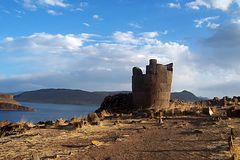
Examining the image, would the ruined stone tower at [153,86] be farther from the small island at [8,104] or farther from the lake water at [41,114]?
the small island at [8,104]

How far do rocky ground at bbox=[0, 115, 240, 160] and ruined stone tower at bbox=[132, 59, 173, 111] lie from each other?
8.36 meters

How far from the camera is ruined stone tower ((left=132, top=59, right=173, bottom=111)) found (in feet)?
77.0

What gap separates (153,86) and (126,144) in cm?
1227

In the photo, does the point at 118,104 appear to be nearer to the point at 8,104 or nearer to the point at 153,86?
the point at 153,86

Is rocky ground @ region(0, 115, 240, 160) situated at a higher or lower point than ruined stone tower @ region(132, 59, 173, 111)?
lower

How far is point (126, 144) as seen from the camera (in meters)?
11.4

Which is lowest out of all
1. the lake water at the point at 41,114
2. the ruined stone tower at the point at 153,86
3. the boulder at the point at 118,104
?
the lake water at the point at 41,114

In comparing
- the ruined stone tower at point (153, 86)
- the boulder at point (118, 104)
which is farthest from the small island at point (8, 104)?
the ruined stone tower at point (153, 86)

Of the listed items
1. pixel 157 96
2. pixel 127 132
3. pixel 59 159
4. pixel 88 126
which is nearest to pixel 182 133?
pixel 127 132

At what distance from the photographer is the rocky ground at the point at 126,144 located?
9.65 m

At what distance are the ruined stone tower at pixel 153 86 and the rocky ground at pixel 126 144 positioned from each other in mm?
8364

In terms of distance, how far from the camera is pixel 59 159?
30.8ft

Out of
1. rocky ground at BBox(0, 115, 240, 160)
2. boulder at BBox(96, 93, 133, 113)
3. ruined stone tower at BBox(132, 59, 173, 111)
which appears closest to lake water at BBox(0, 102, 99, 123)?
boulder at BBox(96, 93, 133, 113)

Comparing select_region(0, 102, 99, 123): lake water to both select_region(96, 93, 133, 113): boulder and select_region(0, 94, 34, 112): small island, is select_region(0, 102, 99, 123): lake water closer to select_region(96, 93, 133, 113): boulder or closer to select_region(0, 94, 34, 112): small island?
select_region(96, 93, 133, 113): boulder
